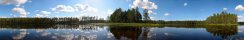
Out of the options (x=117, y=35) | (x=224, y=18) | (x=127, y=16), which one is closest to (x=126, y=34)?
(x=117, y=35)

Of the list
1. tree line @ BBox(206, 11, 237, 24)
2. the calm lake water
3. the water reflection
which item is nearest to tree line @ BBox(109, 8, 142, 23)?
tree line @ BBox(206, 11, 237, 24)

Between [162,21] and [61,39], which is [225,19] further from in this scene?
[61,39]

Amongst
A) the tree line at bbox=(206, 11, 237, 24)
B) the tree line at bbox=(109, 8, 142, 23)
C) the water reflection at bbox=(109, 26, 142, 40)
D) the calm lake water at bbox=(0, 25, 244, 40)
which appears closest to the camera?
the calm lake water at bbox=(0, 25, 244, 40)

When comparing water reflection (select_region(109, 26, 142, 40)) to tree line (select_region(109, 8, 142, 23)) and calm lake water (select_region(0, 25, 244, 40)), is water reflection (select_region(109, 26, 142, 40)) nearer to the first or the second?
calm lake water (select_region(0, 25, 244, 40))

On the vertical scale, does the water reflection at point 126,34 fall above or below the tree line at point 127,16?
below

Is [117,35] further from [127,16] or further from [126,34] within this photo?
[127,16]

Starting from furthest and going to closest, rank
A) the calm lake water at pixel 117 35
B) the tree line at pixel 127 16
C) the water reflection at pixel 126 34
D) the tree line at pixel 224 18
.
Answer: the tree line at pixel 224 18
the tree line at pixel 127 16
the water reflection at pixel 126 34
the calm lake water at pixel 117 35

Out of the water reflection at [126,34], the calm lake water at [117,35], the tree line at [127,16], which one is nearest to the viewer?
the calm lake water at [117,35]

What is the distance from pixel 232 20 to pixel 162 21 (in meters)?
39.5

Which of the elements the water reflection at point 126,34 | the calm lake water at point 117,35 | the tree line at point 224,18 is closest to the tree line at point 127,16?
the tree line at point 224,18

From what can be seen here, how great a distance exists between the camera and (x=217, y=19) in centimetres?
18088

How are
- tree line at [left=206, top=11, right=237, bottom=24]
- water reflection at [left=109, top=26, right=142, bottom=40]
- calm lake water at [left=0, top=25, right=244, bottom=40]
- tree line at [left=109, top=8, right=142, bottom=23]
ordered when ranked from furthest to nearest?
tree line at [left=206, top=11, right=237, bottom=24]
tree line at [left=109, top=8, right=142, bottom=23]
water reflection at [left=109, top=26, right=142, bottom=40]
calm lake water at [left=0, top=25, right=244, bottom=40]

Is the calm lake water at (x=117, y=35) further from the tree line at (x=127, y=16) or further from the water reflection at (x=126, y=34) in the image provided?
the tree line at (x=127, y=16)

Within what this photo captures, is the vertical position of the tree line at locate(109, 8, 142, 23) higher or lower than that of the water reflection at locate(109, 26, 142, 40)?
higher
